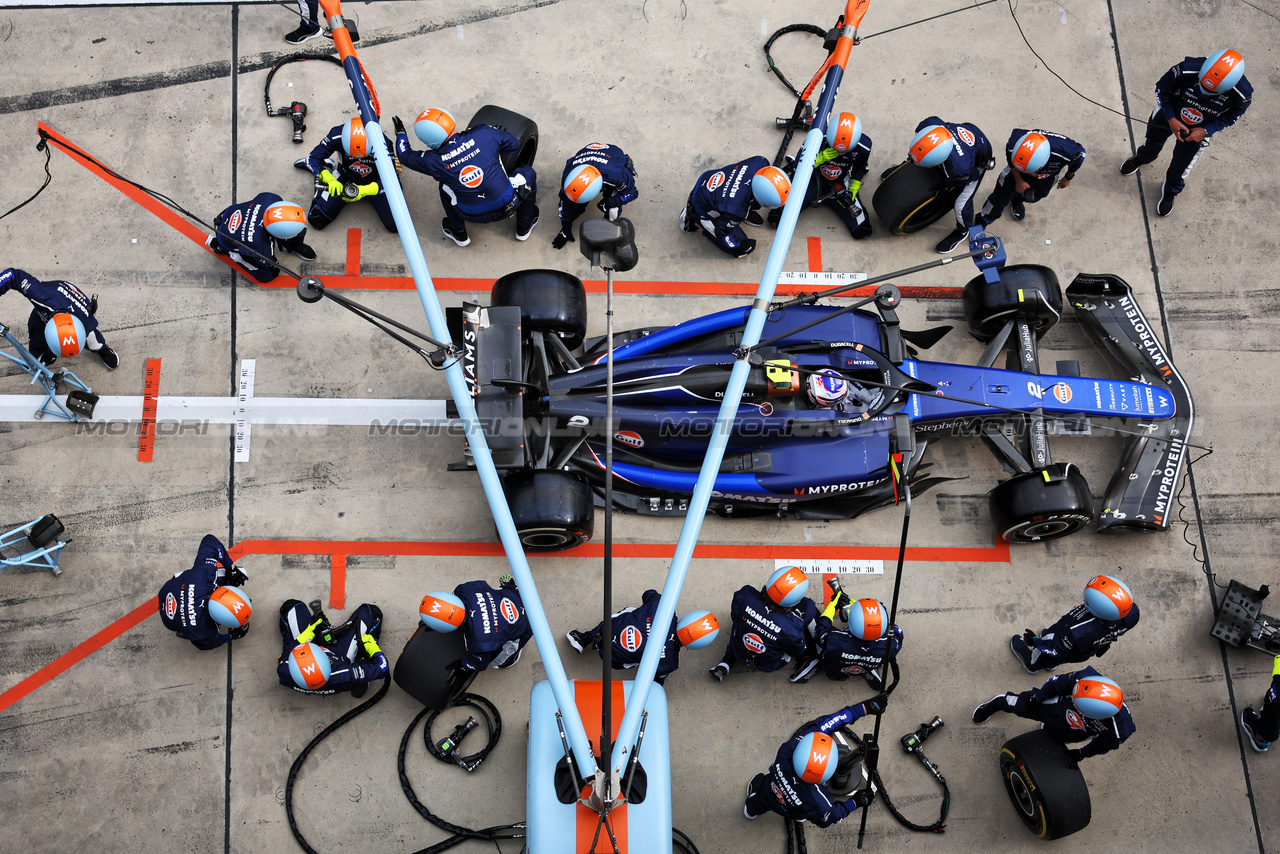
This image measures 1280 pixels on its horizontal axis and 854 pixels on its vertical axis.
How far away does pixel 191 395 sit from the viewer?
25.5 ft

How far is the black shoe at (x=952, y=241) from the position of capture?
8359 mm

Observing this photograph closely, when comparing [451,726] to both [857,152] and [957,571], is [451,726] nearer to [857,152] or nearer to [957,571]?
[957,571]

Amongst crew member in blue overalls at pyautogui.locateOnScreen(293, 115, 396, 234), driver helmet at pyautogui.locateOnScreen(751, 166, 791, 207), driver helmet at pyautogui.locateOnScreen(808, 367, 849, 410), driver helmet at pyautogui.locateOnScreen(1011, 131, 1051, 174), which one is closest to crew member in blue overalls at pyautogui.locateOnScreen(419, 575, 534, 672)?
driver helmet at pyautogui.locateOnScreen(808, 367, 849, 410)

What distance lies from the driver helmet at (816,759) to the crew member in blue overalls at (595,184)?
4435mm

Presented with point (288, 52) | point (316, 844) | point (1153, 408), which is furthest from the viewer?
point (288, 52)

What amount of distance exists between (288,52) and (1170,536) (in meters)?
A: 9.49

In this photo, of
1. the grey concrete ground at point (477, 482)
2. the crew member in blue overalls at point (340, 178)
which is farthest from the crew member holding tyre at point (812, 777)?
the crew member in blue overalls at point (340, 178)

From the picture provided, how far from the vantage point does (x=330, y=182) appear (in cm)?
779

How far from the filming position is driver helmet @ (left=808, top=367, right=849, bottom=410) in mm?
6789

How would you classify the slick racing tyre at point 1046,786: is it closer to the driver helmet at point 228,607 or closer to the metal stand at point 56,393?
the driver helmet at point 228,607

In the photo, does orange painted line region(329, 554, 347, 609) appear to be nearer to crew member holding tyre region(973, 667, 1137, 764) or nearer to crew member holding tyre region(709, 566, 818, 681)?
crew member holding tyre region(709, 566, 818, 681)

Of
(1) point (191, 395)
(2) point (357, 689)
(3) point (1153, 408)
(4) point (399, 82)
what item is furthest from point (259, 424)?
(3) point (1153, 408)

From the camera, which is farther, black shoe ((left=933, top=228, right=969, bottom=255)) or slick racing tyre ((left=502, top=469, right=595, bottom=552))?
black shoe ((left=933, top=228, right=969, bottom=255))

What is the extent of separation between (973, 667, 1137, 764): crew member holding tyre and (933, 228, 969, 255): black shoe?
4.05 meters
